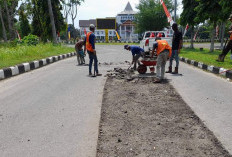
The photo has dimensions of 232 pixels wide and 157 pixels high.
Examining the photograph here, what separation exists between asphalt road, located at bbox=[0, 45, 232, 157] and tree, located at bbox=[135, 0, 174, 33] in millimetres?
33498

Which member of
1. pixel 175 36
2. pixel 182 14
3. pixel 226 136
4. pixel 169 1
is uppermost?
pixel 169 1

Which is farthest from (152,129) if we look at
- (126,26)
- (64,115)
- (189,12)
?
(126,26)

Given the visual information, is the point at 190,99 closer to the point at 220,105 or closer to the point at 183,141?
the point at 220,105

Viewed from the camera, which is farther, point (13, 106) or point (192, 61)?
point (192, 61)

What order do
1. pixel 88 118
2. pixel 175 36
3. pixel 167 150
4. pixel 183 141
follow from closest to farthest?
pixel 167 150 < pixel 183 141 < pixel 88 118 < pixel 175 36

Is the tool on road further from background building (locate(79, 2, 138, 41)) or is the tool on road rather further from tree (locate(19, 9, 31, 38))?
background building (locate(79, 2, 138, 41))

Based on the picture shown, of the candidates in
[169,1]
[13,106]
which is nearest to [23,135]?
[13,106]

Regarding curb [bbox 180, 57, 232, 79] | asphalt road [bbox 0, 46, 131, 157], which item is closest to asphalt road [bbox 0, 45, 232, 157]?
asphalt road [bbox 0, 46, 131, 157]

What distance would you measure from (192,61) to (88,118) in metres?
9.32

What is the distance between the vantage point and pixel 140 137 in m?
2.92

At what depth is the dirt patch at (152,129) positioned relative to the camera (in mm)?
2574

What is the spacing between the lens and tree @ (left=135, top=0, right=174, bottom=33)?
124 feet

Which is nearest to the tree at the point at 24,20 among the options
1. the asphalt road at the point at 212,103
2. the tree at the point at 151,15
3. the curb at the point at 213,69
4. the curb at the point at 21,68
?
the tree at the point at 151,15

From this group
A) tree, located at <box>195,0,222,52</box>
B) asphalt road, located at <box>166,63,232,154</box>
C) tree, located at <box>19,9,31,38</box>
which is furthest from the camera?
tree, located at <box>19,9,31,38</box>
